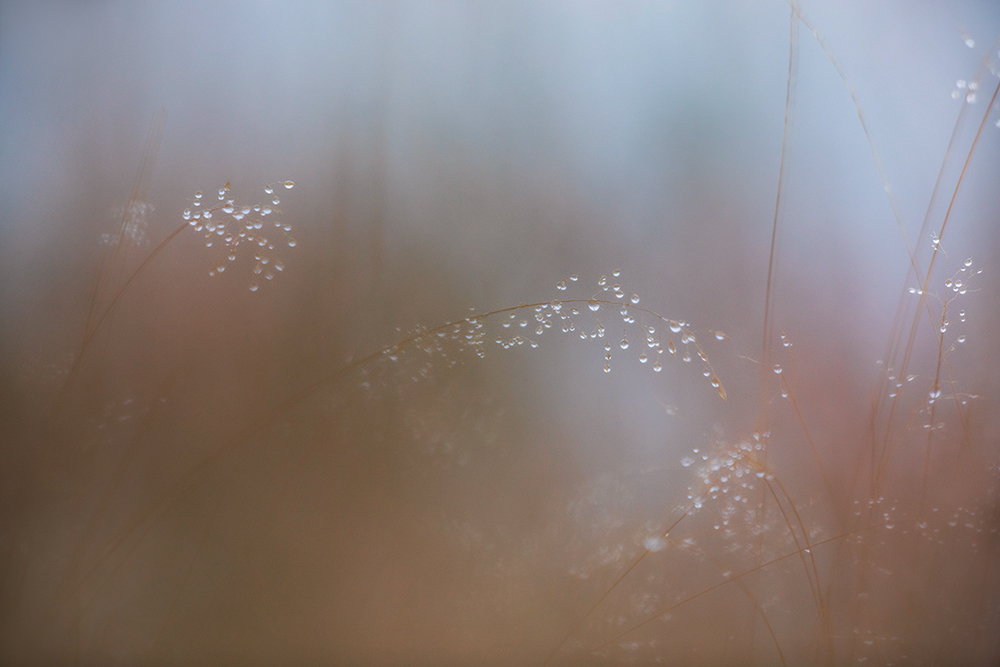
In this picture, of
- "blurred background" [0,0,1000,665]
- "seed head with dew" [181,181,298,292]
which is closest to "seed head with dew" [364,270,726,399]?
"blurred background" [0,0,1000,665]

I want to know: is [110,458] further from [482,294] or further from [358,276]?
[482,294]

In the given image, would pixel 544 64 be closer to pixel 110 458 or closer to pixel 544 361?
pixel 544 361

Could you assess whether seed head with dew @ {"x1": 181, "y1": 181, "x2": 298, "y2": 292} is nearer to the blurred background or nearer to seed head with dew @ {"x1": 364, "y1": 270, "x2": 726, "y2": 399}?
the blurred background

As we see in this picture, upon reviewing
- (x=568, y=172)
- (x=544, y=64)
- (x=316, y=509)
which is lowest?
(x=316, y=509)

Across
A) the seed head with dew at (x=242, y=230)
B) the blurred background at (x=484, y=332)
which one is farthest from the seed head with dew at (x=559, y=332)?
the seed head with dew at (x=242, y=230)

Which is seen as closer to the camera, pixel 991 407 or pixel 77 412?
pixel 77 412

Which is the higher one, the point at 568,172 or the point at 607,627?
the point at 568,172

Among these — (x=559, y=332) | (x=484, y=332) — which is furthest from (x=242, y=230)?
(x=559, y=332)

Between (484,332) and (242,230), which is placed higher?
(242,230)

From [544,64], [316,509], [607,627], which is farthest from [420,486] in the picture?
[544,64]

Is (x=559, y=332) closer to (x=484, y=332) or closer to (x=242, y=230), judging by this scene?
(x=484, y=332)
